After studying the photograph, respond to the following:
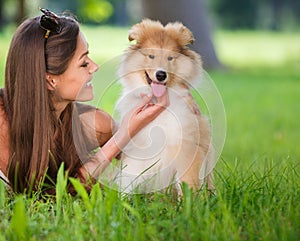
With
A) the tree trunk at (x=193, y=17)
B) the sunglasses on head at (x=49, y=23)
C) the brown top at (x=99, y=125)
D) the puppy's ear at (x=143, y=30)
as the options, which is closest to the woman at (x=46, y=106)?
the sunglasses on head at (x=49, y=23)

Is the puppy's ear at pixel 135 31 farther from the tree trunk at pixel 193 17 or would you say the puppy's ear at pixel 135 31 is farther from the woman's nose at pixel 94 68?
the tree trunk at pixel 193 17

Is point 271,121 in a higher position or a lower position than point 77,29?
lower

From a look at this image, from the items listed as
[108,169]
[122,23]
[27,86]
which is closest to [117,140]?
[108,169]

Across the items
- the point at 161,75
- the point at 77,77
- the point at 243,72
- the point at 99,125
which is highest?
the point at 161,75

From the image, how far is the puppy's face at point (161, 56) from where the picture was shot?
3338 millimetres

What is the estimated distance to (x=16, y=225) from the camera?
2.69 meters

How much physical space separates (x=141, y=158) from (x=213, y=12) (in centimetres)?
3407

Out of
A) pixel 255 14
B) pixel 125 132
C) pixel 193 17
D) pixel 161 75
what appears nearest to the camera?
pixel 161 75

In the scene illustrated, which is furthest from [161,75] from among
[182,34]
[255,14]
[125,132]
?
[255,14]

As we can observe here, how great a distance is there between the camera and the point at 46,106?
3582 mm

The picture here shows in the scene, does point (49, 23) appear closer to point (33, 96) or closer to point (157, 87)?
point (33, 96)

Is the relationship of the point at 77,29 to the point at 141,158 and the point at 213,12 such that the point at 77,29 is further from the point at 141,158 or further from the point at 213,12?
the point at 213,12

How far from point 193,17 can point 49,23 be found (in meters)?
10.3

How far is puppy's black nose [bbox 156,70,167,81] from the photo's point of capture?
10.8ft
